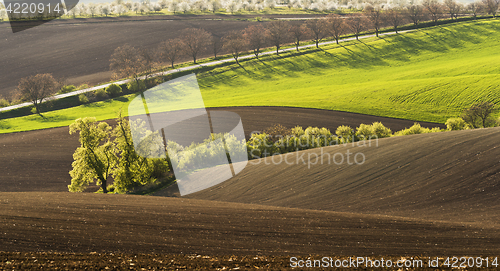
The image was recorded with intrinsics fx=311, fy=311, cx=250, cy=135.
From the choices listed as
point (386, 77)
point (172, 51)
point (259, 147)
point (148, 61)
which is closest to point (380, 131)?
point (259, 147)

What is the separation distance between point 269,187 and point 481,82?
50.8 meters

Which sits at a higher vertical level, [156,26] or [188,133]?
[156,26]

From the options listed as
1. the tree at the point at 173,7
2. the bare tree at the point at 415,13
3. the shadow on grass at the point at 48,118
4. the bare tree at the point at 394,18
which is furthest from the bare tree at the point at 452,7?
the shadow on grass at the point at 48,118

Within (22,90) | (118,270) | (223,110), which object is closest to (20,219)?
(118,270)

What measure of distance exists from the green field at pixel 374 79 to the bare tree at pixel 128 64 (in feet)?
35.1

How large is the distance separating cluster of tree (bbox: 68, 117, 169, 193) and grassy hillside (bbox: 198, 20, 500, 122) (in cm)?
2971

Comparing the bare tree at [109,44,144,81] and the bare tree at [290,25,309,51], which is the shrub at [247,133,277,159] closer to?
the bare tree at [109,44,144,81]

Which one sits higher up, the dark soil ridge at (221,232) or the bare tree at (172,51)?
the bare tree at (172,51)

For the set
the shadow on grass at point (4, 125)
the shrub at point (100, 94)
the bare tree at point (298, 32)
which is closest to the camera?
the shadow on grass at point (4, 125)

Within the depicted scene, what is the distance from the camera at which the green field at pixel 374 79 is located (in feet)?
177

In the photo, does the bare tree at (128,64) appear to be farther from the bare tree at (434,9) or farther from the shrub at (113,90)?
the bare tree at (434,9)

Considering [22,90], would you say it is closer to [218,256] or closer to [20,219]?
[20,219]

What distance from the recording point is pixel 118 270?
12867 mm

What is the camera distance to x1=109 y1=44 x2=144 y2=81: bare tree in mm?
81062
